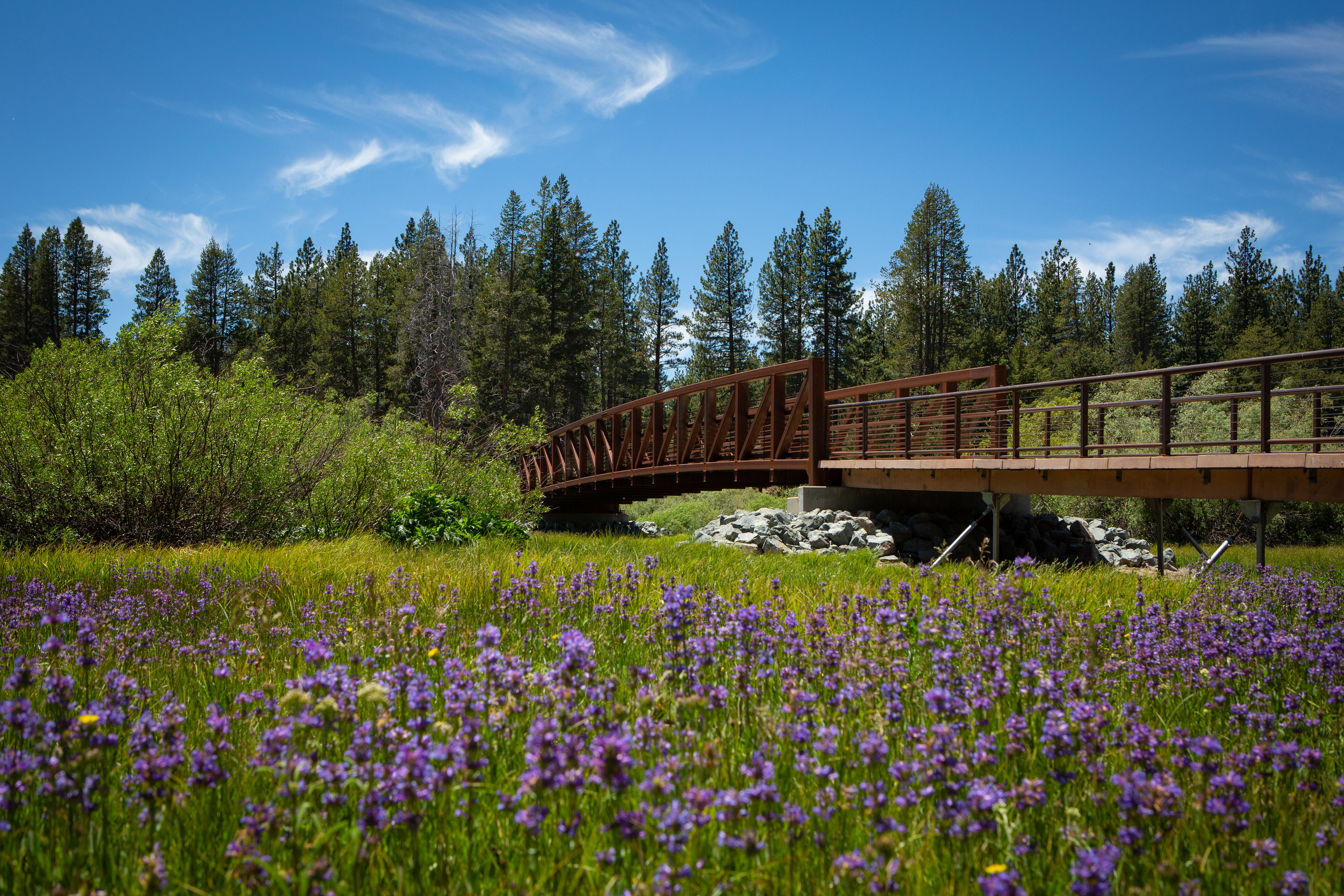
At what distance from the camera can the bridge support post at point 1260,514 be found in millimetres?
9172

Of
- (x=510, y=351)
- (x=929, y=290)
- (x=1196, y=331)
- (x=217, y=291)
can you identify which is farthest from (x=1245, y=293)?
(x=217, y=291)

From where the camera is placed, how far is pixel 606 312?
50.5 m

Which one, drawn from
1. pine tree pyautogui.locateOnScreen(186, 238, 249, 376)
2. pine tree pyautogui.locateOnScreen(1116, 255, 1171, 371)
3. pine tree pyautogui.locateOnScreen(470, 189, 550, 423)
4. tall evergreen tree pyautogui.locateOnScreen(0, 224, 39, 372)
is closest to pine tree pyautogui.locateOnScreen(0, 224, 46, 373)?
tall evergreen tree pyautogui.locateOnScreen(0, 224, 39, 372)

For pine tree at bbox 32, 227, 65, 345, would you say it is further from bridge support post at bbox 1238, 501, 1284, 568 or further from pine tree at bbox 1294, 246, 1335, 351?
pine tree at bbox 1294, 246, 1335, 351

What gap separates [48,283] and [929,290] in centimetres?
5841

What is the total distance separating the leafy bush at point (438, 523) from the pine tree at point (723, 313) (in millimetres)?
38204

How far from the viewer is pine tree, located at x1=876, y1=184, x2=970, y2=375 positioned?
1670 inches

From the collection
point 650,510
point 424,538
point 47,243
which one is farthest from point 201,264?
point 424,538

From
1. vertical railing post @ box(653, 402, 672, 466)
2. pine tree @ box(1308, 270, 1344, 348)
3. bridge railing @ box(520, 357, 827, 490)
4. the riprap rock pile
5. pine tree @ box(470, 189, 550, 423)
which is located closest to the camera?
the riprap rock pile

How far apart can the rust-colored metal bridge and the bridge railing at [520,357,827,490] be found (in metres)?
0.05

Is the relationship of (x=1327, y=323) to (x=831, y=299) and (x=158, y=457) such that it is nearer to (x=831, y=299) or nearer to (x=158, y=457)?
(x=831, y=299)

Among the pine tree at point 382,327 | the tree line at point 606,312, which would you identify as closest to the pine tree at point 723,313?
the tree line at point 606,312

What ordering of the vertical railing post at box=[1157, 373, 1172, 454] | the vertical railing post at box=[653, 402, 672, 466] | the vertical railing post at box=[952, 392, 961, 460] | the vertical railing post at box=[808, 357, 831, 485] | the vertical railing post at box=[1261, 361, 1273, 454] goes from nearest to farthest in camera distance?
the vertical railing post at box=[1261, 361, 1273, 454] → the vertical railing post at box=[1157, 373, 1172, 454] → the vertical railing post at box=[952, 392, 961, 460] → the vertical railing post at box=[808, 357, 831, 485] → the vertical railing post at box=[653, 402, 672, 466]

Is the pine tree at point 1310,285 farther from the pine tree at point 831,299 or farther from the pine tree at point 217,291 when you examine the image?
the pine tree at point 217,291
